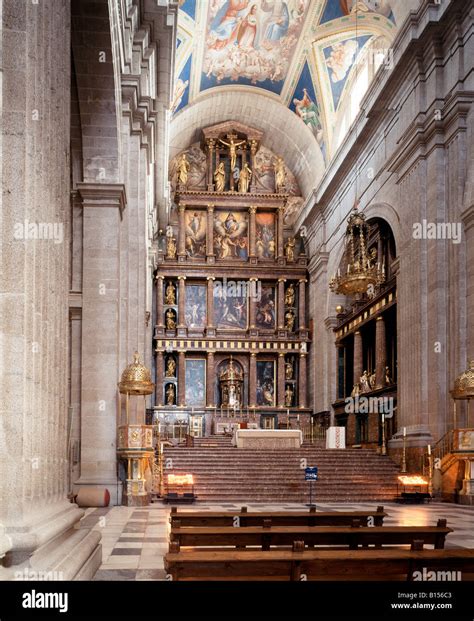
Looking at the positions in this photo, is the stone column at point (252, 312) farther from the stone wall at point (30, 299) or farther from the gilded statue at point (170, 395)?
the stone wall at point (30, 299)

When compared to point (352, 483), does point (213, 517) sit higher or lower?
higher

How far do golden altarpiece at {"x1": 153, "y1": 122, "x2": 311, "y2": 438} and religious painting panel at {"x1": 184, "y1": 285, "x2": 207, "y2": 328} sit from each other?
0.14 ft

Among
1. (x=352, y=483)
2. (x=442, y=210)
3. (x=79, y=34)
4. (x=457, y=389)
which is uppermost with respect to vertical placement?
(x=79, y=34)

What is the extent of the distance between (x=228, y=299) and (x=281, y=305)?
236 cm

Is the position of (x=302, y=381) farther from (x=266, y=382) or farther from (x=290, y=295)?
(x=290, y=295)

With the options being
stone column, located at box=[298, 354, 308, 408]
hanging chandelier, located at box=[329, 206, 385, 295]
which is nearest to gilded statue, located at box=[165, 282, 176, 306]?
stone column, located at box=[298, 354, 308, 408]

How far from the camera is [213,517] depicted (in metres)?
7.98

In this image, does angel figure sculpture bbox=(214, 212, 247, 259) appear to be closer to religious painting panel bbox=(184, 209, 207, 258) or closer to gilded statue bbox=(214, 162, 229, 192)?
religious painting panel bbox=(184, 209, 207, 258)

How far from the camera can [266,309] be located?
34.9 m

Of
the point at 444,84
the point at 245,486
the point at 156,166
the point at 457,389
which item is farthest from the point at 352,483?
the point at 156,166

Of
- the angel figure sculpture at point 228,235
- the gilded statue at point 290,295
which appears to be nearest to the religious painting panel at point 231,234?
the angel figure sculpture at point 228,235

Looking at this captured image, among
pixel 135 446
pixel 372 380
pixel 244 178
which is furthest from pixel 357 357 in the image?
pixel 135 446
